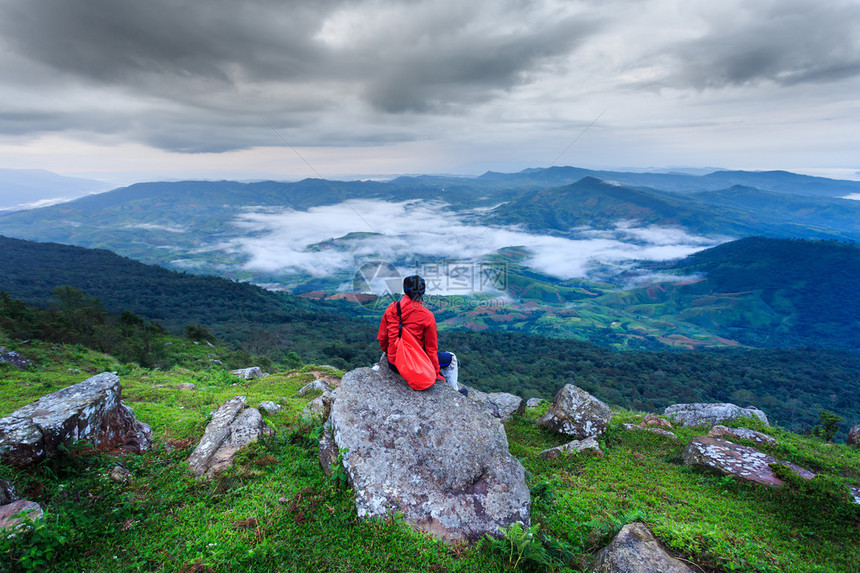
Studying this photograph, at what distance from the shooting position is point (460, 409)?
7.36 m

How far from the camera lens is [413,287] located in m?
7.61

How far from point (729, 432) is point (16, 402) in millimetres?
21538

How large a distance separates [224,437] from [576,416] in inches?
390

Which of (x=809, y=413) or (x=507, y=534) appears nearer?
(x=507, y=534)

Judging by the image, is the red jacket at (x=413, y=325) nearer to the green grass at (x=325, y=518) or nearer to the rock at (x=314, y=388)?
the green grass at (x=325, y=518)

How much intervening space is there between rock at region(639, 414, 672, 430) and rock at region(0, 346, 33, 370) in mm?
26642

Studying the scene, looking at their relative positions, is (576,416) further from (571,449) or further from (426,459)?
(426,459)

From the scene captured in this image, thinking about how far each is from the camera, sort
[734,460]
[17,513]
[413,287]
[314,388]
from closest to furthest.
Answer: [17,513]
[413,287]
[734,460]
[314,388]

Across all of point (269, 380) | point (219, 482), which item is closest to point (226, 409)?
point (219, 482)

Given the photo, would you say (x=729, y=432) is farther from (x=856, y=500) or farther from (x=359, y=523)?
(x=359, y=523)

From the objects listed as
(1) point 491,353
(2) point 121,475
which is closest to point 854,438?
(2) point 121,475

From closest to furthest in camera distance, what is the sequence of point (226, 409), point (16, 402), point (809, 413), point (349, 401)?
1. point (349, 401)
2. point (226, 409)
3. point (16, 402)
4. point (809, 413)

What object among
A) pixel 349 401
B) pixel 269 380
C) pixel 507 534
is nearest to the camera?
pixel 507 534

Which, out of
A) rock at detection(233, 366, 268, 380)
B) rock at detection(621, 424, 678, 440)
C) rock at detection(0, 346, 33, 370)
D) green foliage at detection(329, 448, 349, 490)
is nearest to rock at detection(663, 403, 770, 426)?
rock at detection(621, 424, 678, 440)
